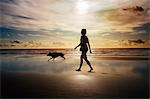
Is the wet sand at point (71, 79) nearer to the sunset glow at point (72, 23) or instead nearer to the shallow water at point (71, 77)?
the shallow water at point (71, 77)

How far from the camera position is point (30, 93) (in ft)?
9.83

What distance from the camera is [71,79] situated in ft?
10.6

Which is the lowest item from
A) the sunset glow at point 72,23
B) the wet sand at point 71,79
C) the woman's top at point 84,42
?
the wet sand at point 71,79

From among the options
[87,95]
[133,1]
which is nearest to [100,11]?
[133,1]

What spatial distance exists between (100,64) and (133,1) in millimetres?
910

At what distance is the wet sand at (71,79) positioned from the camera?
9.82ft

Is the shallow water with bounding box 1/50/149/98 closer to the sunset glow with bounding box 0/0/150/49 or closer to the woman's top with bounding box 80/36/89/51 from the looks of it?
the woman's top with bounding box 80/36/89/51

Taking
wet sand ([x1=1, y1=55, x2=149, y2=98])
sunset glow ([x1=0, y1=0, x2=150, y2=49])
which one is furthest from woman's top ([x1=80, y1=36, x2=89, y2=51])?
wet sand ([x1=1, y1=55, x2=149, y2=98])

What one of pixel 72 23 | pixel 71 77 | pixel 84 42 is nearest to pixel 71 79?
pixel 71 77

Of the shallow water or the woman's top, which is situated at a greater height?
the woman's top

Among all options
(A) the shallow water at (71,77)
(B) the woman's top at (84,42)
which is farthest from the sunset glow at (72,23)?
(A) the shallow water at (71,77)

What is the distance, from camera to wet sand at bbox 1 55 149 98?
9.82 feet

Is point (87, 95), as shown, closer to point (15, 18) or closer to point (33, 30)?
point (33, 30)

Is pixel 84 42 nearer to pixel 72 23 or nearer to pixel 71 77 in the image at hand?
pixel 72 23
